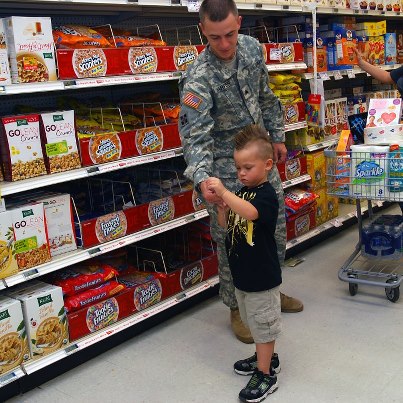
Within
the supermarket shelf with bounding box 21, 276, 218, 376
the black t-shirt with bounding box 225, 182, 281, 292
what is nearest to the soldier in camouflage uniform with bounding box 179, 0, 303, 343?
the black t-shirt with bounding box 225, 182, 281, 292

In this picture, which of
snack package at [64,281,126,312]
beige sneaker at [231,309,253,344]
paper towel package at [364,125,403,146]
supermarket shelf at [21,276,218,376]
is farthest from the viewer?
paper towel package at [364,125,403,146]

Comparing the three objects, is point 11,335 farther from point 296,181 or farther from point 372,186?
point 296,181

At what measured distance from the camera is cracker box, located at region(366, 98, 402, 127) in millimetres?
3199

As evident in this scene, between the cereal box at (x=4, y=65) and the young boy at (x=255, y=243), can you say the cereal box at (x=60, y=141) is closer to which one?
the cereal box at (x=4, y=65)

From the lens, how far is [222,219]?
2.44 metres

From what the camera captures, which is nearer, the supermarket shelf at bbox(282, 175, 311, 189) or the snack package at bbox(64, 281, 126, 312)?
the snack package at bbox(64, 281, 126, 312)

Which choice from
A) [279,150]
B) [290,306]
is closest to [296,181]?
[279,150]

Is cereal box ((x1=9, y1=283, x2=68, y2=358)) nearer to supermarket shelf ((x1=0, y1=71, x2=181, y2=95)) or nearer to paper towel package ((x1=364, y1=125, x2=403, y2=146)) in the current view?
supermarket shelf ((x1=0, y1=71, x2=181, y2=95))

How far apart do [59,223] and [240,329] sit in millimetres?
1174

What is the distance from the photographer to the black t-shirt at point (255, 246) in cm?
231

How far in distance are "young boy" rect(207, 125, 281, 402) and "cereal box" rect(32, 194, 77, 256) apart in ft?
2.91

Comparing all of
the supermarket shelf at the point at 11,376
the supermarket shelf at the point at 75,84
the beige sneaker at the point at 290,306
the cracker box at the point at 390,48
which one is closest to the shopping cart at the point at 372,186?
the beige sneaker at the point at 290,306

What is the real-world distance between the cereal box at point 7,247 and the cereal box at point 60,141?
35cm

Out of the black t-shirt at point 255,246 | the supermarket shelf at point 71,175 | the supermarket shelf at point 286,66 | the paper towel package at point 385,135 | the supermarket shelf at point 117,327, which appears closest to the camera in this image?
the black t-shirt at point 255,246
